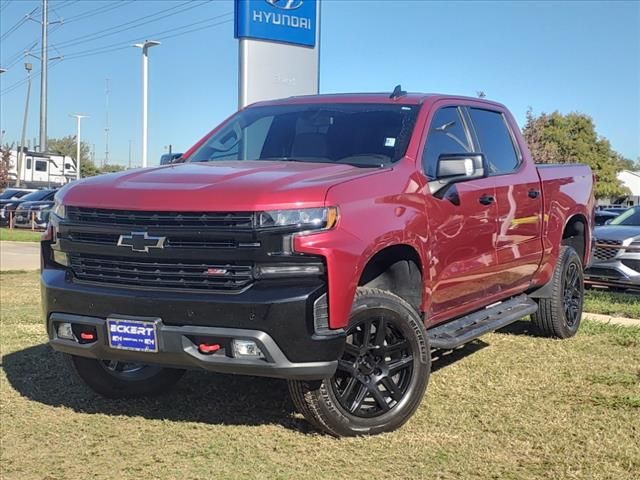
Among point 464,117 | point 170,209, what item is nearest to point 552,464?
point 170,209

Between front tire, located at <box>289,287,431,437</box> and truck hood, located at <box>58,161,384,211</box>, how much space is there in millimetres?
663

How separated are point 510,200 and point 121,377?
310 cm

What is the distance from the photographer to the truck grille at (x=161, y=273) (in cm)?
375

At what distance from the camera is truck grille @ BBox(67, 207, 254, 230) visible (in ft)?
12.2

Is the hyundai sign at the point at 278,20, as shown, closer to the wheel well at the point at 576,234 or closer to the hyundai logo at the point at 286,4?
the hyundai logo at the point at 286,4

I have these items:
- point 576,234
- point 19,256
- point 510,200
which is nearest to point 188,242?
point 510,200

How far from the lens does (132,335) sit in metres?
3.88

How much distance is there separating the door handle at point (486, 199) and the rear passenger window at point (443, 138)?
1.27ft

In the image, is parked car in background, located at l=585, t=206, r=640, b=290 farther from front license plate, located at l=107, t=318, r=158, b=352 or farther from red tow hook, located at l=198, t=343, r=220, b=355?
front license plate, located at l=107, t=318, r=158, b=352

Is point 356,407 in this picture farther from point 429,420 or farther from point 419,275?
point 419,275

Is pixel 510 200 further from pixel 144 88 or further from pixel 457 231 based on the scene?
pixel 144 88

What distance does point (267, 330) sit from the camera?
3654mm

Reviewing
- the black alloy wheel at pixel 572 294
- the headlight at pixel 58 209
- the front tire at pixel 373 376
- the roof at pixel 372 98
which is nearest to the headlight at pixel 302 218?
the front tire at pixel 373 376

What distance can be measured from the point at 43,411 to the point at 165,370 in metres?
0.82
